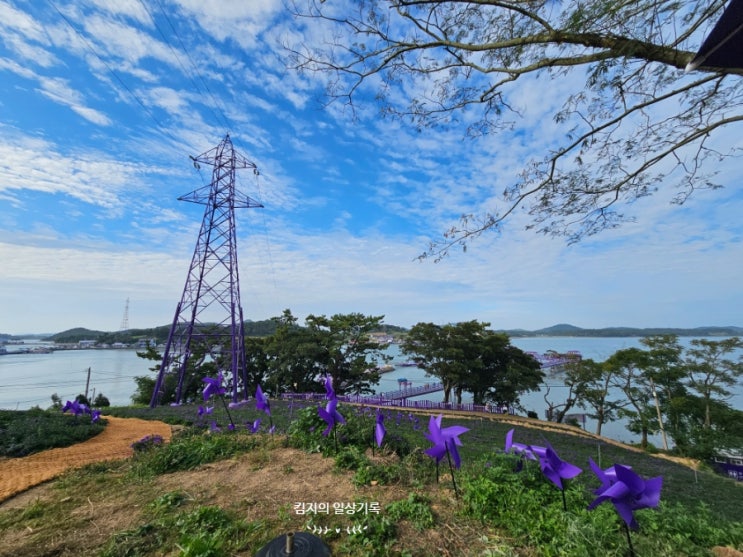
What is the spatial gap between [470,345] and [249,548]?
17344 millimetres

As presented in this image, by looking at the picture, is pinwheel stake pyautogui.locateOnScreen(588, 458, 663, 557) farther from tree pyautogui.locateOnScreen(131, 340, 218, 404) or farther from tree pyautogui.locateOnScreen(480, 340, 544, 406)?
tree pyautogui.locateOnScreen(131, 340, 218, 404)

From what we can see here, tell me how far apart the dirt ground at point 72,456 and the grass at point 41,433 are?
0.23 metres

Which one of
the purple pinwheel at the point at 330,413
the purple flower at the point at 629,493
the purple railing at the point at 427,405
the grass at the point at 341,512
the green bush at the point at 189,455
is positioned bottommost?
the purple railing at the point at 427,405

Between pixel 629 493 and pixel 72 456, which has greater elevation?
pixel 629 493

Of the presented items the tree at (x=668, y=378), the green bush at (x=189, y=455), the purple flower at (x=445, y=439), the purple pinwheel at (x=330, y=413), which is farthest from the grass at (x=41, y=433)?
the tree at (x=668, y=378)

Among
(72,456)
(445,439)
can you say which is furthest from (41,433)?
(445,439)

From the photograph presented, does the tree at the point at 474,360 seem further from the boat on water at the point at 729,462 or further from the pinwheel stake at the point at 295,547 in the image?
the pinwheel stake at the point at 295,547

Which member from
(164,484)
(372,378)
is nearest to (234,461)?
(164,484)

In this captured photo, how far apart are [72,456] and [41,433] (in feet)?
6.00

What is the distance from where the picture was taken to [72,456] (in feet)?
20.7

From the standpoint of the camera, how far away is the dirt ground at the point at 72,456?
14.1ft

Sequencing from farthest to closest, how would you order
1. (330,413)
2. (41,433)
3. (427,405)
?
(427,405), (41,433), (330,413)

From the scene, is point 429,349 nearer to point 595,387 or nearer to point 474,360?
point 474,360

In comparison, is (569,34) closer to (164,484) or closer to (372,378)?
(164,484)
